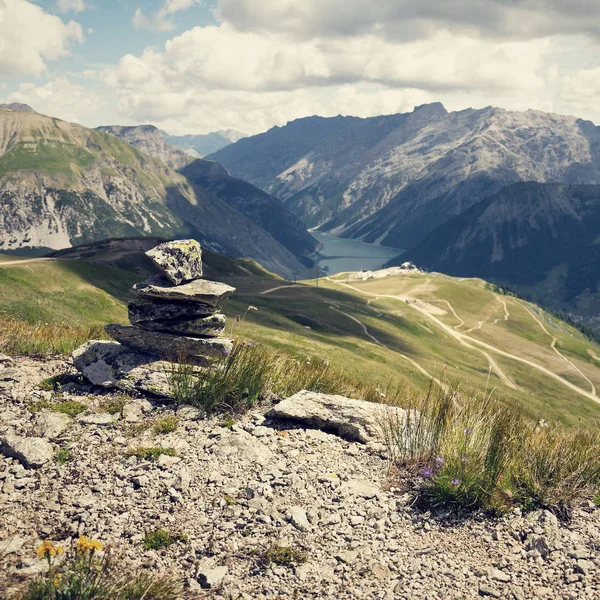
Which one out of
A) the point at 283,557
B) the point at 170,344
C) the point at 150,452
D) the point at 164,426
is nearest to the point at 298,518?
the point at 283,557

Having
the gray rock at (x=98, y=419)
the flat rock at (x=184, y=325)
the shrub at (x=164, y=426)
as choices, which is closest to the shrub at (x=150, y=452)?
the shrub at (x=164, y=426)

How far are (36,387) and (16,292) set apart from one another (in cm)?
5145

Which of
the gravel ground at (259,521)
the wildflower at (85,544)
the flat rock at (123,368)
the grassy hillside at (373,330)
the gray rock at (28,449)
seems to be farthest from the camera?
the grassy hillside at (373,330)

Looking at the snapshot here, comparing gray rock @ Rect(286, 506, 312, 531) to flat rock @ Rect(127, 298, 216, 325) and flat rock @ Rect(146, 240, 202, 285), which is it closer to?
flat rock @ Rect(127, 298, 216, 325)

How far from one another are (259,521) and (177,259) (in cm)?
1063

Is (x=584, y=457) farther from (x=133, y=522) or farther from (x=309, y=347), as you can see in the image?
(x=309, y=347)

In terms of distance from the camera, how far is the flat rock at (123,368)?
16062 mm

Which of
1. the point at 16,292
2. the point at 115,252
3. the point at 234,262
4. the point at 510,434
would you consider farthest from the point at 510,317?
the point at 510,434

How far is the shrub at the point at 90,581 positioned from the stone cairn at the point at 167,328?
7693 millimetres

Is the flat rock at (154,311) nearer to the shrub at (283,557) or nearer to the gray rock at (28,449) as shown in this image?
the gray rock at (28,449)

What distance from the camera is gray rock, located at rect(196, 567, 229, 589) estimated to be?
30.6ft

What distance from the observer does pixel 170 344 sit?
17.9 meters

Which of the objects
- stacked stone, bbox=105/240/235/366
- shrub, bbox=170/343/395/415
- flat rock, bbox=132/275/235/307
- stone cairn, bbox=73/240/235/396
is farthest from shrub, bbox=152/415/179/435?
flat rock, bbox=132/275/235/307

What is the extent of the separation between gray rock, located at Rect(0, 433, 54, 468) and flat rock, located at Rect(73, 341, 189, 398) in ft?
11.5
